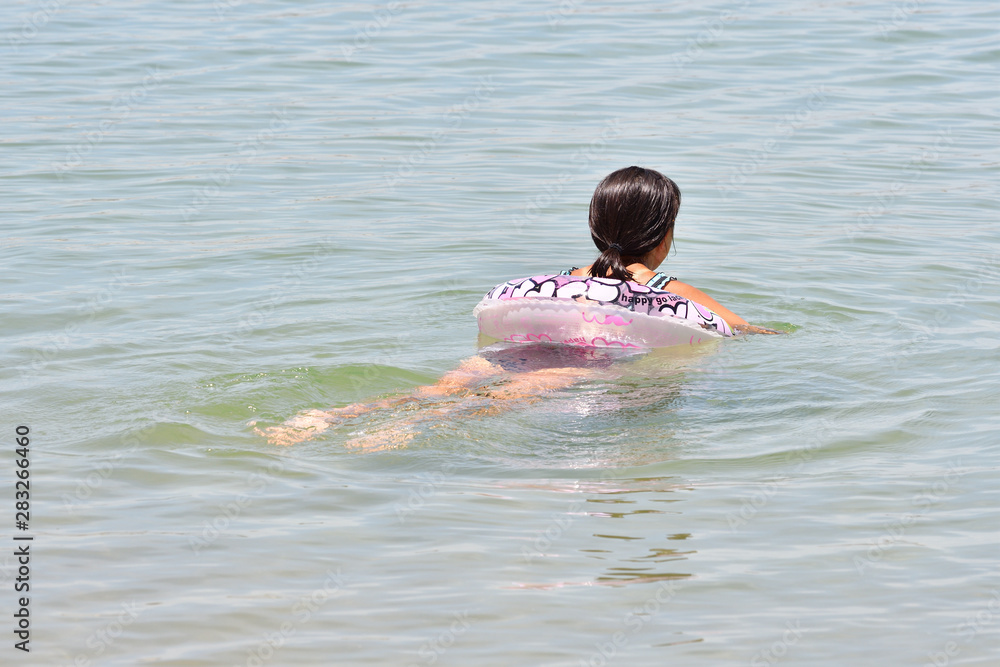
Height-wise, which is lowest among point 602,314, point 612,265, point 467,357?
point 467,357

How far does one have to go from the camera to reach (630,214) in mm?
5652

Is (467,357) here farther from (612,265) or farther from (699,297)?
(699,297)

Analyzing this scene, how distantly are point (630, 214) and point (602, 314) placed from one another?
19.0 inches

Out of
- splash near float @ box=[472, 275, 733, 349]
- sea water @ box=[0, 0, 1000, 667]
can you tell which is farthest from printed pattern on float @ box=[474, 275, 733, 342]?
sea water @ box=[0, 0, 1000, 667]

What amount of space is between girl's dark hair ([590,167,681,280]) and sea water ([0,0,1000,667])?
1.73ft

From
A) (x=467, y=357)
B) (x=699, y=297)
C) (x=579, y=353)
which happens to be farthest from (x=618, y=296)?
(x=467, y=357)

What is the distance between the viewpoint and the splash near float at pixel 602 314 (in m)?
5.67

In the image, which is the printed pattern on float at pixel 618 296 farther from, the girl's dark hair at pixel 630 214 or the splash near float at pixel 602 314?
the girl's dark hair at pixel 630 214

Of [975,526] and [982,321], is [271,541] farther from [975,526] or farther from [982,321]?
[982,321]

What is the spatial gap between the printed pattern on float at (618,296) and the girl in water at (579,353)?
10 centimetres

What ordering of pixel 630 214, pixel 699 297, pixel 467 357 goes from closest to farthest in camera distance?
pixel 630 214
pixel 699 297
pixel 467 357

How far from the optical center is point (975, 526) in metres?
4.36

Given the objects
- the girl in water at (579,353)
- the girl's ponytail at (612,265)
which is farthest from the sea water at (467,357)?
the girl's ponytail at (612,265)

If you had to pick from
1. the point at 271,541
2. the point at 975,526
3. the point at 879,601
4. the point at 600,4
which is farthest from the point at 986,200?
the point at 600,4
